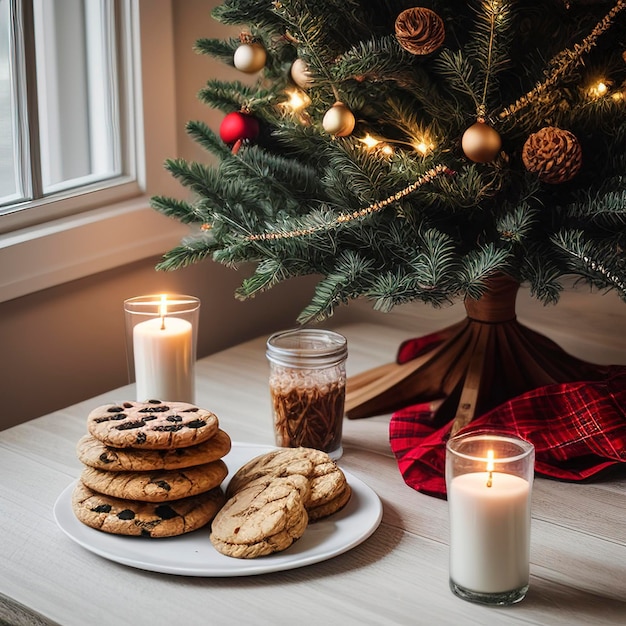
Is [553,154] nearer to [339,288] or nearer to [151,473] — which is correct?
[339,288]

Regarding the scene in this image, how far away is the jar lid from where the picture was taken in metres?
0.98

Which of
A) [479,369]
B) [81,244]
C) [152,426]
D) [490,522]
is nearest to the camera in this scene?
[490,522]

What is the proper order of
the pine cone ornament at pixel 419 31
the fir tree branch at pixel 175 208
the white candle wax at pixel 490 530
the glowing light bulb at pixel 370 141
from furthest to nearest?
the fir tree branch at pixel 175 208 < the glowing light bulb at pixel 370 141 < the pine cone ornament at pixel 419 31 < the white candle wax at pixel 490 530

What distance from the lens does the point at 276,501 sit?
2.63 ft

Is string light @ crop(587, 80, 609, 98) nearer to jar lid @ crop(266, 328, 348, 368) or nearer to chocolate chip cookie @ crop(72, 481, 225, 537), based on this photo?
jar lid @ crop(266, 328, 348, 368)

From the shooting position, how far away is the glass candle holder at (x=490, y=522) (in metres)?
0.72

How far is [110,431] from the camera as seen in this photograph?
816 millimetres

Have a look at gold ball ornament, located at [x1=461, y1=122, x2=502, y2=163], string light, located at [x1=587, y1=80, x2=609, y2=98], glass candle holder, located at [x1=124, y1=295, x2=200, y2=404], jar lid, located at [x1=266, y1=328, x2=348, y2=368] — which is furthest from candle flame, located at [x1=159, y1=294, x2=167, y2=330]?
string light, located at [x1=587, y1=80, x2=609, y2=98]

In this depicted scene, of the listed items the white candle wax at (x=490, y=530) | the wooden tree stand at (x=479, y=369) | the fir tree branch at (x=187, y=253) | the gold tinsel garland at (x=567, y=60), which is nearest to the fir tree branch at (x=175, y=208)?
the fir tree branch at (x=187, y=253)

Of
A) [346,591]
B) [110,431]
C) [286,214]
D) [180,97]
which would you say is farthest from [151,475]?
[180,97]

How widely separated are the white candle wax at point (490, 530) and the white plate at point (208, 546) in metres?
0.11

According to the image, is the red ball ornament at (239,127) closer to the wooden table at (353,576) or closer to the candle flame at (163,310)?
the candle flame at (163,310)

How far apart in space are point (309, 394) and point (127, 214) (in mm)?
448

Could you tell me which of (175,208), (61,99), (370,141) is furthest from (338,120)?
(61,99)
